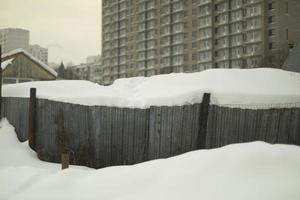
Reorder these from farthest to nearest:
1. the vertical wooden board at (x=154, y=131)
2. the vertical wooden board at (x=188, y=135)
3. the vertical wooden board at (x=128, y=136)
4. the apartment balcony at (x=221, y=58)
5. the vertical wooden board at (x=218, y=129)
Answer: the apartment balcony at (x=221, y=58), the vertical wooden board at (x=128, y=136), the vertical wooden board at (x=154, y=131), the vertical wooden board at (x=188, y=135), the vertical wooden board at (x=218, y=129)

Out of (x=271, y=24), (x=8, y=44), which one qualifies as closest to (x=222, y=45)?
(x=271, y=24)

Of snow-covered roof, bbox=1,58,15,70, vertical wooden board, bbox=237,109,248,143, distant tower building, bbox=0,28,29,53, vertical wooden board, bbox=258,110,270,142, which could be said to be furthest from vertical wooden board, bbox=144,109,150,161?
distant tower building, bbox=0,28,29,53

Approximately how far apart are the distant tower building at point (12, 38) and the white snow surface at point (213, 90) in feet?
160

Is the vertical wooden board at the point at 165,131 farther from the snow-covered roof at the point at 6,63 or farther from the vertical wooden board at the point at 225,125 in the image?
the snow-covered roof at the point at 6,63

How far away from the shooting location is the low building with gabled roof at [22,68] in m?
29.4

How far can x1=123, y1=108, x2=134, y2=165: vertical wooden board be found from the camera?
9898 millimetres

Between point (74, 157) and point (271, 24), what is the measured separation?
65.9 m

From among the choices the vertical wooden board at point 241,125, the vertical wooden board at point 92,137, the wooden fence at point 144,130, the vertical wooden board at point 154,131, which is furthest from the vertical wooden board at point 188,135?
the vertical wooden board at point 92,137

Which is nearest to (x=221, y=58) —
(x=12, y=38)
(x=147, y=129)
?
(x=12, y=38)

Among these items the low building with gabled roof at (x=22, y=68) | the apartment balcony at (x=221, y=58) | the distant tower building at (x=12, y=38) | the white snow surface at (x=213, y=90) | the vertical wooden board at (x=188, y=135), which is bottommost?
the vertical wooden board at (x=188, y=135)

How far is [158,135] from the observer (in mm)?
9352

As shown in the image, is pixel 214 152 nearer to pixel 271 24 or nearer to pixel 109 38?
pixel 271 24

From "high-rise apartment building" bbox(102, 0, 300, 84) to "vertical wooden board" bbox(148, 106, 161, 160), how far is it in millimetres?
49219

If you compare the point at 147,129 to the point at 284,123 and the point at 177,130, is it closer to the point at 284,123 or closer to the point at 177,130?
the point at 177,130
